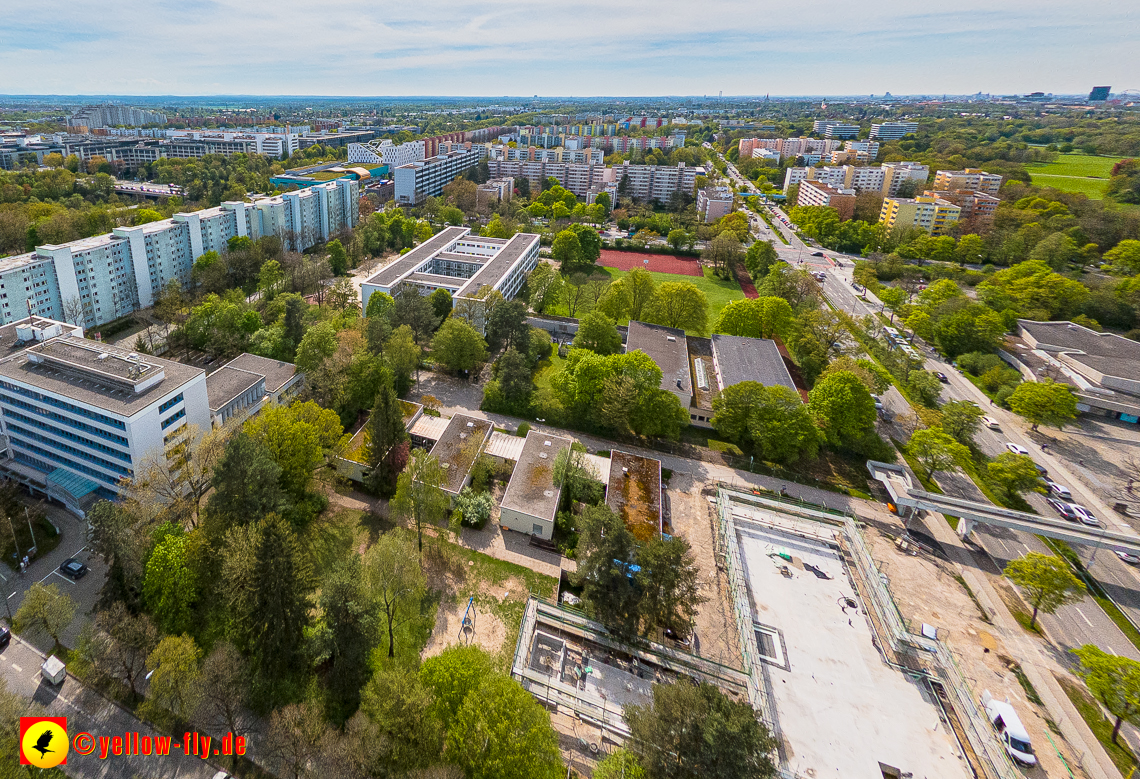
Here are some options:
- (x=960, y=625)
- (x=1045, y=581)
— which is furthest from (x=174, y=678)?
(x=1045, y=581)

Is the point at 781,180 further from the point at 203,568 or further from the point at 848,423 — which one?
the point at 203,568

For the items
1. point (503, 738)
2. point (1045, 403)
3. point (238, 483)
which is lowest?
point (503, 738)

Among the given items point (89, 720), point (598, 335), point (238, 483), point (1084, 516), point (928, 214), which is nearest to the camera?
point (89, 720)

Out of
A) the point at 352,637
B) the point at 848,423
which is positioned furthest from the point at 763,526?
the point at 352,637

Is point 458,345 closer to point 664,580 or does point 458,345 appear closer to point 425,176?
point 664,580

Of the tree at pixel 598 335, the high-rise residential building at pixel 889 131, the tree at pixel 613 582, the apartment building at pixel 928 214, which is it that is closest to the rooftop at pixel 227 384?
the tree at pixel 598 335

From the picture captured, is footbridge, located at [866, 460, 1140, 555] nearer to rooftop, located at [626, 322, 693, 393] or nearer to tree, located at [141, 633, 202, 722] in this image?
rooftop, located at [626, 322, 693, 393]
